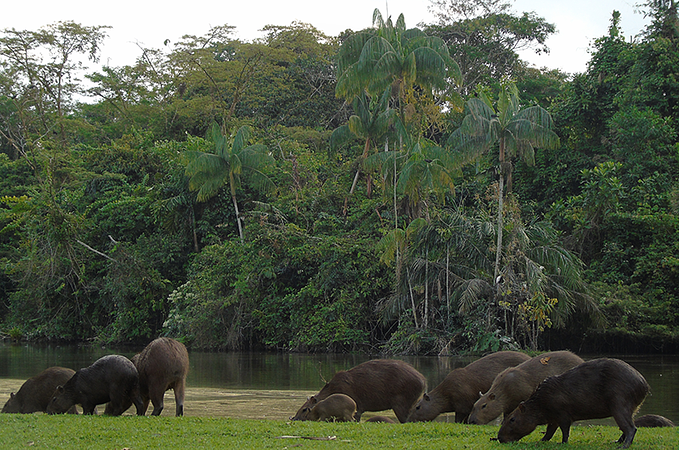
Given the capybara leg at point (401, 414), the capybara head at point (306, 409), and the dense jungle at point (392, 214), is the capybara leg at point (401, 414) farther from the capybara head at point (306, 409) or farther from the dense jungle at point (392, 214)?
the dense jungle at point (392, 214)

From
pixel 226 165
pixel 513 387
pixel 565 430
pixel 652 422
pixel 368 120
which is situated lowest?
pixel 652 422

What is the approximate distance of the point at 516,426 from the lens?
22.2ft

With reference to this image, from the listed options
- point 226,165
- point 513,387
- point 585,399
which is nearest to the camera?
point 585,399

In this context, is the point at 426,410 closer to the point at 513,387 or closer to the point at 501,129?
the point at 513,387

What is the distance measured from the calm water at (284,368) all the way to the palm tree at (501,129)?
485 centimetres

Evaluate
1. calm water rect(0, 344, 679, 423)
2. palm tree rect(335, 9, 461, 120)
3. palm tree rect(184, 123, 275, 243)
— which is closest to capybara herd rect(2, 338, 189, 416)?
calm water rect(0, 344, 679, 423)

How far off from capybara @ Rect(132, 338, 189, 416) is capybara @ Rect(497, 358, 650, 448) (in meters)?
4.33

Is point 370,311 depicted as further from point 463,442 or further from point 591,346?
point 463,442

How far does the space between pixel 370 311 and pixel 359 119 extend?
7438 mm

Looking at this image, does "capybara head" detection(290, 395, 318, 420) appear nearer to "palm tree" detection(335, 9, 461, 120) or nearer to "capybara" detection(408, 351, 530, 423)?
"capybara" detection(408, 351, 530, 423)

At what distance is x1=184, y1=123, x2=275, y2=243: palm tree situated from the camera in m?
28.1

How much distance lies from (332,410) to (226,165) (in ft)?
68.1

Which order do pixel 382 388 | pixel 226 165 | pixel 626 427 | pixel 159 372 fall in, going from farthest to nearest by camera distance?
pixel 226 165 → pixel 382 388 → pixel 159 372 → pixel 626 427

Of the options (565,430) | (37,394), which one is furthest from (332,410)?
(37,394)
